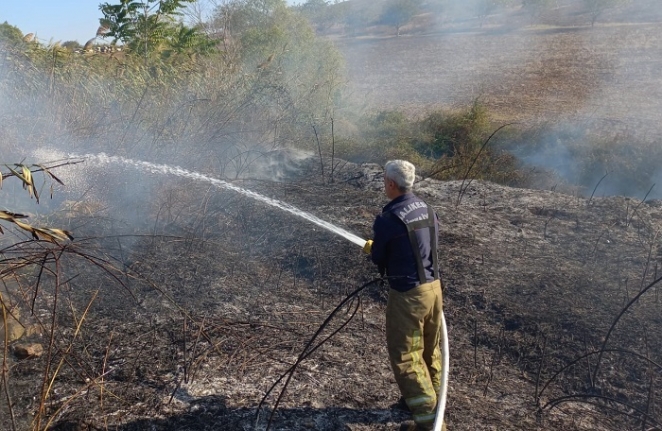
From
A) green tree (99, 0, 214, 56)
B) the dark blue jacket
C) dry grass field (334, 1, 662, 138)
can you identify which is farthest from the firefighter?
dry grass field (334, 1, 662, 138)

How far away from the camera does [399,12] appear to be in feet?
123

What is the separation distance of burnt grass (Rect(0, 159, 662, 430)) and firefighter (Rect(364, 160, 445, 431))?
1.06ft

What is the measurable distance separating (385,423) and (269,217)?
144 inches

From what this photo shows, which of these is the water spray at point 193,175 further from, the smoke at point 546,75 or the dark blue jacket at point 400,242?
the smoke at point 546,75

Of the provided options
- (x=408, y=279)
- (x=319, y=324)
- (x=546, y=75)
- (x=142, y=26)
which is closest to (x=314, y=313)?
(x=319, y=324)

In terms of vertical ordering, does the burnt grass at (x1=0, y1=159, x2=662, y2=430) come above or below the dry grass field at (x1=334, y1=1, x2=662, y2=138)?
below

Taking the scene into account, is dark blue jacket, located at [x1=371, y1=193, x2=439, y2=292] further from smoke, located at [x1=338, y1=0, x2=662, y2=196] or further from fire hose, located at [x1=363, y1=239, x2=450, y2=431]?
smoke, located at [x1=338, y1=0, x2=662, y2=196]

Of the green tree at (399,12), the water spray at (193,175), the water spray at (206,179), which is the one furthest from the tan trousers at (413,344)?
the green tree at (399,12)

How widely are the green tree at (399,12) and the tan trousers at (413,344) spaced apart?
35923 mm

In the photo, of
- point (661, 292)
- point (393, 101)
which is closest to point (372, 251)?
point (661, 292)

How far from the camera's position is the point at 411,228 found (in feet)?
10.3

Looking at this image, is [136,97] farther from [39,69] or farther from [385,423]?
[385,423]

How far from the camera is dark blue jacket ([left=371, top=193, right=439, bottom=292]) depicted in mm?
3158

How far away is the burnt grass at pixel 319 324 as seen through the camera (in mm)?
3465
